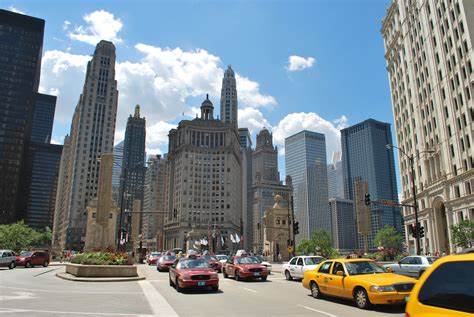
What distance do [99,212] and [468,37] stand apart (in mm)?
48132

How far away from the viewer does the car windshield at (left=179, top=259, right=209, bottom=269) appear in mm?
17666

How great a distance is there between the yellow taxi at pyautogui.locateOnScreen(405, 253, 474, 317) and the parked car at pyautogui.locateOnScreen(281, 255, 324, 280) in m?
17.2

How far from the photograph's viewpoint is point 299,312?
11.1m

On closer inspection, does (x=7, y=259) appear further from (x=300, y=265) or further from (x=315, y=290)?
(x=315, y=290)

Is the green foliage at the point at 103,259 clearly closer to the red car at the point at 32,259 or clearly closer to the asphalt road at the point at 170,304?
the asphalt road at the point at 170,304

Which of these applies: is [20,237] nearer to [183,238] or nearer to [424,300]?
[424,300]

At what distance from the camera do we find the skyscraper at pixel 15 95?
144500 millimetres

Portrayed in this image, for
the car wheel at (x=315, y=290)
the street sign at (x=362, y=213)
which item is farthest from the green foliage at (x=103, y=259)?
the street sign at (x=362, y=213)

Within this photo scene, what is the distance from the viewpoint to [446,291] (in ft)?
15.4

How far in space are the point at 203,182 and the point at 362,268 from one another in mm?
153360

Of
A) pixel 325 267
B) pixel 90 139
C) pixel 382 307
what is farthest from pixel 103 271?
pixel 90 139

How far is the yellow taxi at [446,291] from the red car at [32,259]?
1634 inches

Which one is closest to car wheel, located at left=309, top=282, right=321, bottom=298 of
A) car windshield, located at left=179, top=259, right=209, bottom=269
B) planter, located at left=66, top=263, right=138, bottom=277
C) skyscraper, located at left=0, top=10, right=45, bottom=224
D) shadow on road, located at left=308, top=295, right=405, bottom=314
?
shadow on road, located at left=308, top=295, right=405, bottom=314

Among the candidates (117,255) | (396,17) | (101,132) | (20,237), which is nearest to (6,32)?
(101,132)
